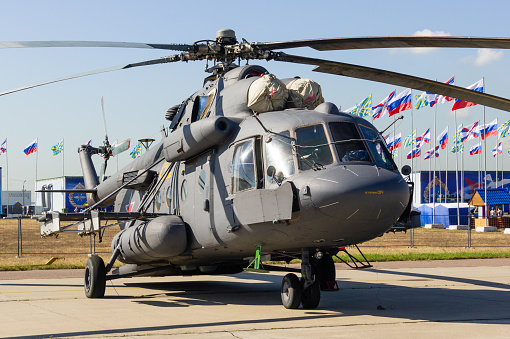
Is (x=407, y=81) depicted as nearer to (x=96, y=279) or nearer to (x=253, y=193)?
(x=253, y=193)

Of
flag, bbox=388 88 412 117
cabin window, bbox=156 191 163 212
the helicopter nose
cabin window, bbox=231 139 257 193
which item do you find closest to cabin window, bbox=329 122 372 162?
the helicopter nose

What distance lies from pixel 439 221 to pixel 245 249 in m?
46.6

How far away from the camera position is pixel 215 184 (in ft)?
35.3

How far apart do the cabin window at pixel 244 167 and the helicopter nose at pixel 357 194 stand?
1.36 meters

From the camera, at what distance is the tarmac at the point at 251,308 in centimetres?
826

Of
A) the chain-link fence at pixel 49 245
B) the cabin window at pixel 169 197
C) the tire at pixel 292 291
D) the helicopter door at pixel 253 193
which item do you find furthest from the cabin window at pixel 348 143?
the chain-link fence at pixel 49 245

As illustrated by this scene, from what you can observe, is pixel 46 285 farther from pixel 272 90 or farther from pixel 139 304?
pixel 272 90

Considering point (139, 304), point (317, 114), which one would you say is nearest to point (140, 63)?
point (317, 114)

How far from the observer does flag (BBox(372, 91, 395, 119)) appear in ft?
136

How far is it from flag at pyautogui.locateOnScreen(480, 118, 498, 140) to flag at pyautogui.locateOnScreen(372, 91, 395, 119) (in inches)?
371

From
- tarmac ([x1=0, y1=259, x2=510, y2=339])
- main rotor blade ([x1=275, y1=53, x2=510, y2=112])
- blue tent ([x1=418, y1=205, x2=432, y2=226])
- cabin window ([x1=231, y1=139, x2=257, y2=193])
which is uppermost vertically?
main rotor blade ([x1=275, y1=53, x2=510, y2=112])

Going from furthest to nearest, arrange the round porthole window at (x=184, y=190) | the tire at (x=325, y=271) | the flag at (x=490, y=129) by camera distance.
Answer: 1. the flag at (x=490, y=129)
2. the tire at (x=325, y=271)
3. the round porthole window at (x=184, y=190)

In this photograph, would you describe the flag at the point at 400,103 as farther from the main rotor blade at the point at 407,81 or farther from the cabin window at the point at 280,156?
the cabin window at the point at 280,156

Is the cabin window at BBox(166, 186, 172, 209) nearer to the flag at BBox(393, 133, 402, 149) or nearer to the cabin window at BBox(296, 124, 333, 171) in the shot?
the cabin window at BBox(296, 124, 333, 171)
